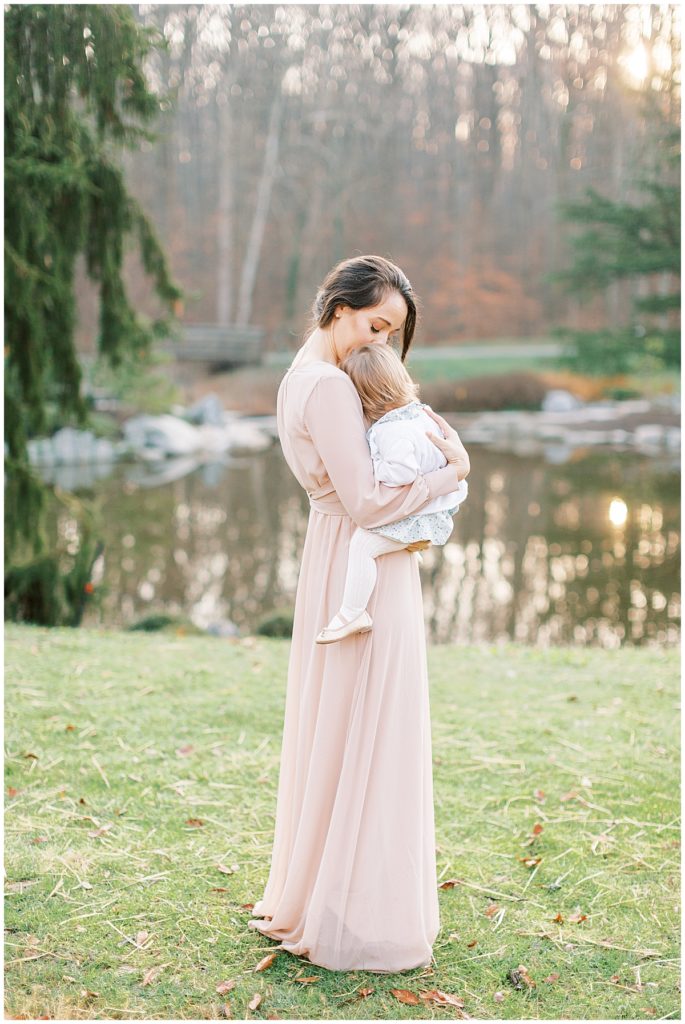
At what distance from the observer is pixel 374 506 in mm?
2645

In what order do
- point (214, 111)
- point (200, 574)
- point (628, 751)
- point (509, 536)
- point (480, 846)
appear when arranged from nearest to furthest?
point (480, 846) → point (628, 751) → point (200, 574) → point (509, 536) → point (214, 111)

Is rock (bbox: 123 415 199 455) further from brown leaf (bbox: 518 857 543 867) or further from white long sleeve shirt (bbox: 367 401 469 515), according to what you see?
white long sleeve shirt (bbox: 367 401 469 515)

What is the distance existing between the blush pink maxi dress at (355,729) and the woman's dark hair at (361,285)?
8.1 inches

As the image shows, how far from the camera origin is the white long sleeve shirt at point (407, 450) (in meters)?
2.65

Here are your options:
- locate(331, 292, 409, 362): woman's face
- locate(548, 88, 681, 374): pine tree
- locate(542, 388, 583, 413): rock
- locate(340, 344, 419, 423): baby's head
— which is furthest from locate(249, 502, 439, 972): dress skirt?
locate(542, 388, 583, 413): rock

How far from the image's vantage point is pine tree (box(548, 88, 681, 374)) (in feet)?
62.6

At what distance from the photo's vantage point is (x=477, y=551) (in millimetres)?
13797

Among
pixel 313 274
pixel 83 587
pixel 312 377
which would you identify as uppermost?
pixel 313 274

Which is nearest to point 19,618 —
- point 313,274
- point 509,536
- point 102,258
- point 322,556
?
point 102,258

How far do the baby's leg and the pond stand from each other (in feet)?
22.1

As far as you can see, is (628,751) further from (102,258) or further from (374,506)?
(102,258)

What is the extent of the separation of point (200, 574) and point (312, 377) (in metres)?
9.81

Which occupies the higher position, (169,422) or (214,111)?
(214,111)

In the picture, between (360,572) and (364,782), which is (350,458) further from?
(364,782)
